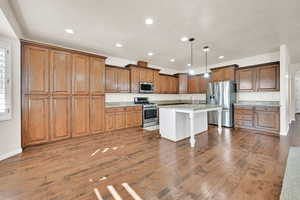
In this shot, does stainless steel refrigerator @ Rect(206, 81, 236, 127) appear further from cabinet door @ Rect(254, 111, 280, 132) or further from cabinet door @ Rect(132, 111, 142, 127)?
cabinet door @ Rect(132, 111, 142, 127)

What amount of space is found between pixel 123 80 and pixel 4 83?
3.20m

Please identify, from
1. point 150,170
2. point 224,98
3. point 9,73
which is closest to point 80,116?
point 9,73

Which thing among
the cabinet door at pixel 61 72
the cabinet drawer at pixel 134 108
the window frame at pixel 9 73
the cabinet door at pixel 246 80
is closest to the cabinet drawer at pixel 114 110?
the cabinet drawer at pixel 134 108

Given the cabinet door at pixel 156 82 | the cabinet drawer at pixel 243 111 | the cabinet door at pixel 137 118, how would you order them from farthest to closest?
the cabinet door at pixel 156 82
the cabinet door at pixel 137 118
the cabinet drawer at pixel 243 111

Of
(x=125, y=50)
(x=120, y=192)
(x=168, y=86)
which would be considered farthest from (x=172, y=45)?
(x=120, y=192)

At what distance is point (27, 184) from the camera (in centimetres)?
188

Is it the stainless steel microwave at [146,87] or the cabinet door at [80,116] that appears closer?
the cabinet door at [80,116]

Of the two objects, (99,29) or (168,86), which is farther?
(168,86)

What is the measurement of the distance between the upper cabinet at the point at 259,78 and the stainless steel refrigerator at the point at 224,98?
0.36 metres

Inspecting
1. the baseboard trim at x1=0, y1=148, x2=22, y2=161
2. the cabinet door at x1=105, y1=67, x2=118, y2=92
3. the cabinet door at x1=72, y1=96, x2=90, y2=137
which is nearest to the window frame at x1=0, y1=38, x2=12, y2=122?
the baseboard trim at x1=0, y1=148, x2=22, y2=161

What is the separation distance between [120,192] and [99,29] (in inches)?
128

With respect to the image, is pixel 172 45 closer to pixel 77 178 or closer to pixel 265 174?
pixel 265 174

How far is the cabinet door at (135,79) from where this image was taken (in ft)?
17.8

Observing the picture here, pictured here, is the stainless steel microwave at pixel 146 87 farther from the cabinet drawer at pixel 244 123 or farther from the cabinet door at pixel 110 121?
the cabinet drawer at pixel 244 123
